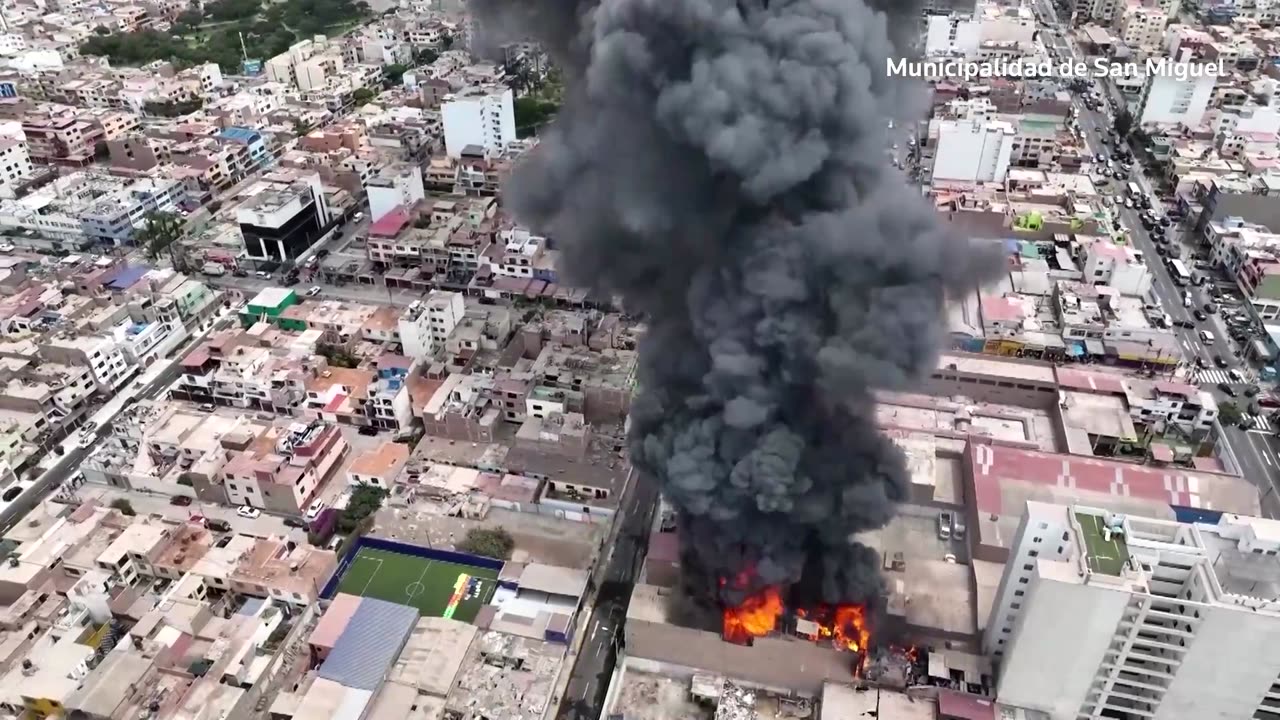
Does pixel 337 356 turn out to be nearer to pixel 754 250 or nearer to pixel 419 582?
pixel 419 582

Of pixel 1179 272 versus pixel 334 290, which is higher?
pixel 1179 272

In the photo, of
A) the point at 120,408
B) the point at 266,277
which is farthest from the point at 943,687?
the point at 266,277

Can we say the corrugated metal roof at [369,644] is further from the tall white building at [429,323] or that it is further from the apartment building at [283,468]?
the tall white building at [429,323]

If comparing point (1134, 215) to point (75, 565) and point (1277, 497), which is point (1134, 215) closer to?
point (1277, 497)

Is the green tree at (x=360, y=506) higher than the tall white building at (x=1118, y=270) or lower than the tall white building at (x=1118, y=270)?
lower

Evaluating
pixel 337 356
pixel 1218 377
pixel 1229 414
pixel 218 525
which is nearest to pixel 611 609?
pixel 218 525

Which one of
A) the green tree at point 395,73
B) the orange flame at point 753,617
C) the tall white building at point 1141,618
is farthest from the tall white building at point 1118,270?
the green tree at point 395,73

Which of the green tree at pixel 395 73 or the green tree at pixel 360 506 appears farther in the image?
the green tree at pixel 395 73
